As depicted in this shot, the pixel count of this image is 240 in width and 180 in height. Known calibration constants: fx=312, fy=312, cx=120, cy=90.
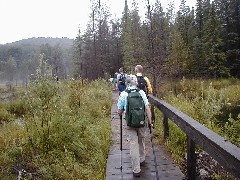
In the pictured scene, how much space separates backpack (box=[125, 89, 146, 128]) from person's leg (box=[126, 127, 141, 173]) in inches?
10.2

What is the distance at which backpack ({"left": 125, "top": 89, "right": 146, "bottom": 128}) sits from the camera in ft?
16.9

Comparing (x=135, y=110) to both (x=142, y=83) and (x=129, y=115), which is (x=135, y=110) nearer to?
(x=129, y=115)

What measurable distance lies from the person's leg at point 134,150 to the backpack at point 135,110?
26cm

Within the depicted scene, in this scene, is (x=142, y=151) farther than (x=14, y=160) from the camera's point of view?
No

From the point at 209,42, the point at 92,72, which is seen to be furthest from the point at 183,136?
the point at 209,42

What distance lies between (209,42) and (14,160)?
3726cm

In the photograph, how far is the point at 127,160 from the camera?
6.17 meters

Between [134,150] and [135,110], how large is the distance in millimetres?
735

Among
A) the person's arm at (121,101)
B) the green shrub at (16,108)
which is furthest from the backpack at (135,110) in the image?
the green shrub at (16,108)

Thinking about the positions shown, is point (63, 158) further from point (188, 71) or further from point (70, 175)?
point (188, 71)

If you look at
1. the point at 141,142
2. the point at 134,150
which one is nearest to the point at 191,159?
the point at 134,150

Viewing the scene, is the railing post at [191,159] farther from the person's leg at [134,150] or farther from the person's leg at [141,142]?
the person's leg at [141,142]

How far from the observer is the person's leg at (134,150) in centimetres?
527

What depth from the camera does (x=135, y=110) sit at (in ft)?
16.9
